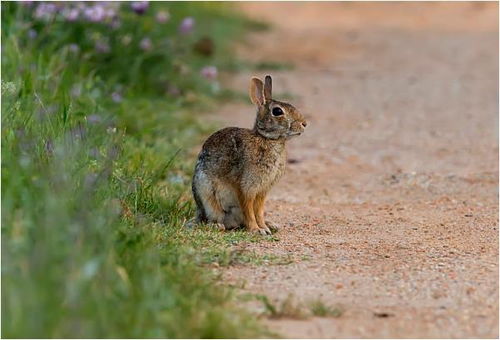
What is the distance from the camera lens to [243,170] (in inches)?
249

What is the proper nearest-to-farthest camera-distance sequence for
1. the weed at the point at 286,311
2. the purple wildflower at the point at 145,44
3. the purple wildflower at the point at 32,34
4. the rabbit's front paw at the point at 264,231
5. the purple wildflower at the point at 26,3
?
1. the weed at the point at 286,311
2. the rabbit's front paw at the point at 264,231
3. the purple wildflower at the point at 26,3
4. the purple wildflower at the point at 32,34
5. the purple wildflower at the point at 145,44

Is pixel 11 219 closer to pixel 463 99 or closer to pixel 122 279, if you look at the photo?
pixel 122 279

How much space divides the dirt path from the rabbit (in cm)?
32

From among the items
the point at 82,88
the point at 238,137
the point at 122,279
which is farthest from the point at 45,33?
the point at 122,279

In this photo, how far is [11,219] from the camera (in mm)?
4555

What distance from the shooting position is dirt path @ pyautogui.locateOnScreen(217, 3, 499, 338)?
4.84m

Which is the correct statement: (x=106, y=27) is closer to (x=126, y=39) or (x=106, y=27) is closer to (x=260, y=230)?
(x=126, y=39)

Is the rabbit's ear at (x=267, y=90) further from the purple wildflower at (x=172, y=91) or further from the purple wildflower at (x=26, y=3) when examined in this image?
the purple wildflower at (x=172, y=91)

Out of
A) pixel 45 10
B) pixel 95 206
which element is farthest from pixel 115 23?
pixel 95 206

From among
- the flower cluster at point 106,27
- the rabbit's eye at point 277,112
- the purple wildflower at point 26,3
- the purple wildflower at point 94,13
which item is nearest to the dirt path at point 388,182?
the rabbit's eye at point 277,112

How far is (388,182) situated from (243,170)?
2.05m

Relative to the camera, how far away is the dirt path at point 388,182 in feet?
15.9

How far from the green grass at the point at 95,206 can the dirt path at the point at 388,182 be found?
38 centimetres

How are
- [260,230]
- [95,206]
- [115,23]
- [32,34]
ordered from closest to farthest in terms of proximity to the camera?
[95,206] → [260,230] → [32,34] → [115,23]
